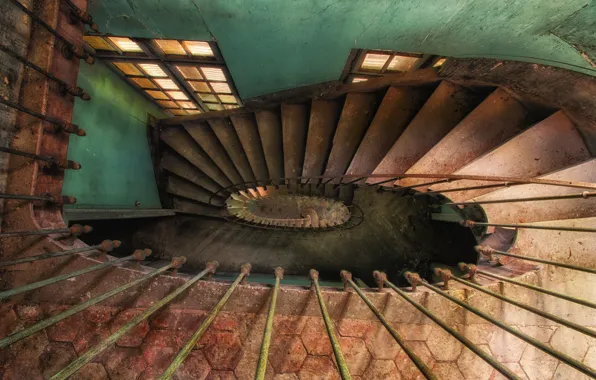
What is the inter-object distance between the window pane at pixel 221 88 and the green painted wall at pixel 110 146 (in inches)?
54.3

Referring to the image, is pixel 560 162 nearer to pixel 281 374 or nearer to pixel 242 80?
pixel 281 374

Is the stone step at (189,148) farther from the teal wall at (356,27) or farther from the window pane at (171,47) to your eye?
the teal wall at (356,27)

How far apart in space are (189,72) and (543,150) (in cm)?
458

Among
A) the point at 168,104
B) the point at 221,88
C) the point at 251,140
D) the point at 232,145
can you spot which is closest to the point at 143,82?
the point at 168,104

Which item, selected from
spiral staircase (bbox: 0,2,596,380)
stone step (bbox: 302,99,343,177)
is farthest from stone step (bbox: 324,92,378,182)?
spiral staircase (bbox: 0,2,596,380)

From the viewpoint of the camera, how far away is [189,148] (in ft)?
16.2

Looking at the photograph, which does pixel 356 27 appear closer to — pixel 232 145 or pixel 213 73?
pixel 213 73

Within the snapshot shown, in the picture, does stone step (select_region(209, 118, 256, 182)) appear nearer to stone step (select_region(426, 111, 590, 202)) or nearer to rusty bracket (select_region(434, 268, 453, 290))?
rusty bracket (select_region(434, 268, 453, 290))

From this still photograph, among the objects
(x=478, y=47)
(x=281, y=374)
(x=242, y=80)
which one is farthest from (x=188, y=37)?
(x=281, y=374)

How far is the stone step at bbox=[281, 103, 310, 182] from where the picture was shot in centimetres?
436

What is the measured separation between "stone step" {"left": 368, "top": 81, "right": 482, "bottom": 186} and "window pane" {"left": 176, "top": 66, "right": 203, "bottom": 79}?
120 inches

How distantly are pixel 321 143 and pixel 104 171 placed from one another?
128 inches

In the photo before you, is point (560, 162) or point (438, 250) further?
point (438, 250)

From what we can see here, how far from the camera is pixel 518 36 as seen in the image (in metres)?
2.28
